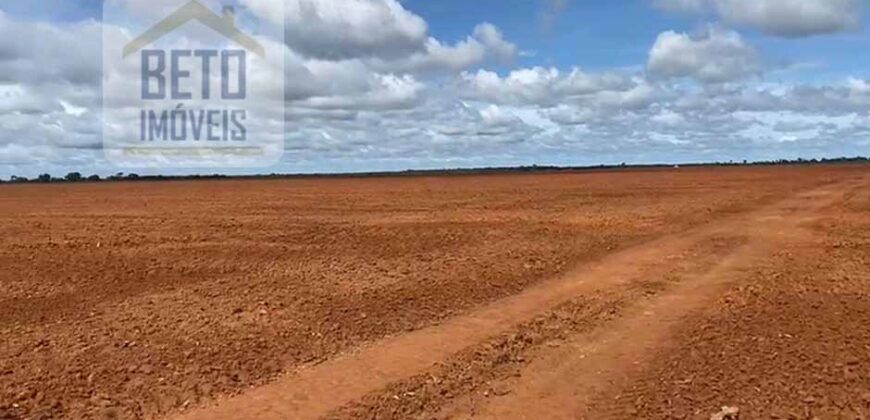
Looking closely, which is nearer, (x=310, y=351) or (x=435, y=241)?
(x=310, y=351)

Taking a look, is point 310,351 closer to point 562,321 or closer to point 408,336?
point 408,336

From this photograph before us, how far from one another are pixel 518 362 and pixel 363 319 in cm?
260

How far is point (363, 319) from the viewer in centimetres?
937

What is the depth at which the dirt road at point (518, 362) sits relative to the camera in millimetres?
6148

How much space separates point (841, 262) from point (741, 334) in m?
6.30

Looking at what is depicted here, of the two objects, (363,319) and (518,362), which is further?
(363,319)

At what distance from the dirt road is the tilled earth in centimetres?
6

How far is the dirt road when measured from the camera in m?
6.15

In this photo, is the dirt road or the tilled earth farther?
the tilled earth

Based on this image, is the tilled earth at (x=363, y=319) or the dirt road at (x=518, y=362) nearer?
the dirt road at (x=518, y=362)

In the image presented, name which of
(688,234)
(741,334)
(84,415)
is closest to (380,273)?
(741,334)

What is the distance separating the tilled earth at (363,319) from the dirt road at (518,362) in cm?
6

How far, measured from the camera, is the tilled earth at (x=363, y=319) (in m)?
6.43

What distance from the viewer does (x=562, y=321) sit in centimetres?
898
